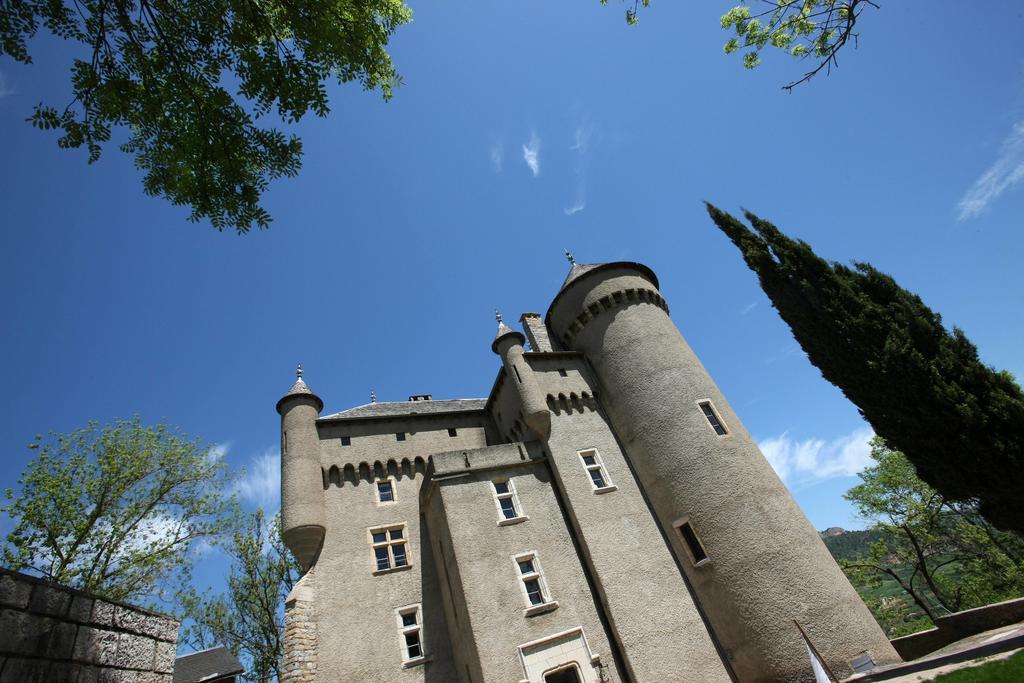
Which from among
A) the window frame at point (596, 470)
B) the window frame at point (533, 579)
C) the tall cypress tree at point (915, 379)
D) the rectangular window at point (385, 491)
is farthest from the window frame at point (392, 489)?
the tall cypress tree at point (915, 379)

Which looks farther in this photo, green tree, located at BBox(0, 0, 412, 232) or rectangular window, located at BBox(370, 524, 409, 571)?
rectangular window, located at BBox(370, 524, 409, 571)

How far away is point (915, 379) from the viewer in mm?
15102

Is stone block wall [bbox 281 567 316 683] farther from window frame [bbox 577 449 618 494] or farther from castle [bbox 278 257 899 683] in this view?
window frame [bbox 577 449 618 494]

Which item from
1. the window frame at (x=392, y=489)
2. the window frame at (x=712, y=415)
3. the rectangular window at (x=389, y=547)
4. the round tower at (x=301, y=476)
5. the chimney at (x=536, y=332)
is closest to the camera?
the round tower at (x=301, y=476)

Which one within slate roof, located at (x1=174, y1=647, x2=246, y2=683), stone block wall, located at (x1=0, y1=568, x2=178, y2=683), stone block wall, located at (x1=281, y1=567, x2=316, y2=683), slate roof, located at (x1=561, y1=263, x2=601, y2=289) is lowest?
stone block wall, located at (x1=0, y1=568, x2=178, y2=683)

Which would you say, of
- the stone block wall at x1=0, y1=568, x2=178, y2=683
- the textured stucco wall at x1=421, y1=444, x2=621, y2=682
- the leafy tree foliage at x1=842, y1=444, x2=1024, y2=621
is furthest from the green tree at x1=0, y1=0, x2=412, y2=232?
the leafy tree foliage at x1=842, y1=444, x2=1024, y2=621

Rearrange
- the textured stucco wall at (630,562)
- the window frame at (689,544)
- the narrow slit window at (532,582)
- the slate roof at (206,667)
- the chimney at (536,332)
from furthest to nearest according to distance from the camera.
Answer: the chimney at (536,332), the slate roof at (206,667), the window frame at (689,544), the narrow slit window at (532,582), the textured stucco wall at (630,562)

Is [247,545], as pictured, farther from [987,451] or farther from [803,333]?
[987,451]

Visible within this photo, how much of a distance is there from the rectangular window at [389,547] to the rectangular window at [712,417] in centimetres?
1335

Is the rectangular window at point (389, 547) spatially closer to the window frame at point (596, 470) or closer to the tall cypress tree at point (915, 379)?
the window frame at point (596, 470)

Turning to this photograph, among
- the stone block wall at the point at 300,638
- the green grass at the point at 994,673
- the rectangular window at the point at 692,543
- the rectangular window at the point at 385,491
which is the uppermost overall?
the rectangular window at the point at 385,491

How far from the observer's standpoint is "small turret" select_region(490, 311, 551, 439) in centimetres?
1939

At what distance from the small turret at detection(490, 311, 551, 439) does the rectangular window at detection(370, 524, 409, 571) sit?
7.04m

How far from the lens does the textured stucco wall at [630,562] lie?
15.2 m
